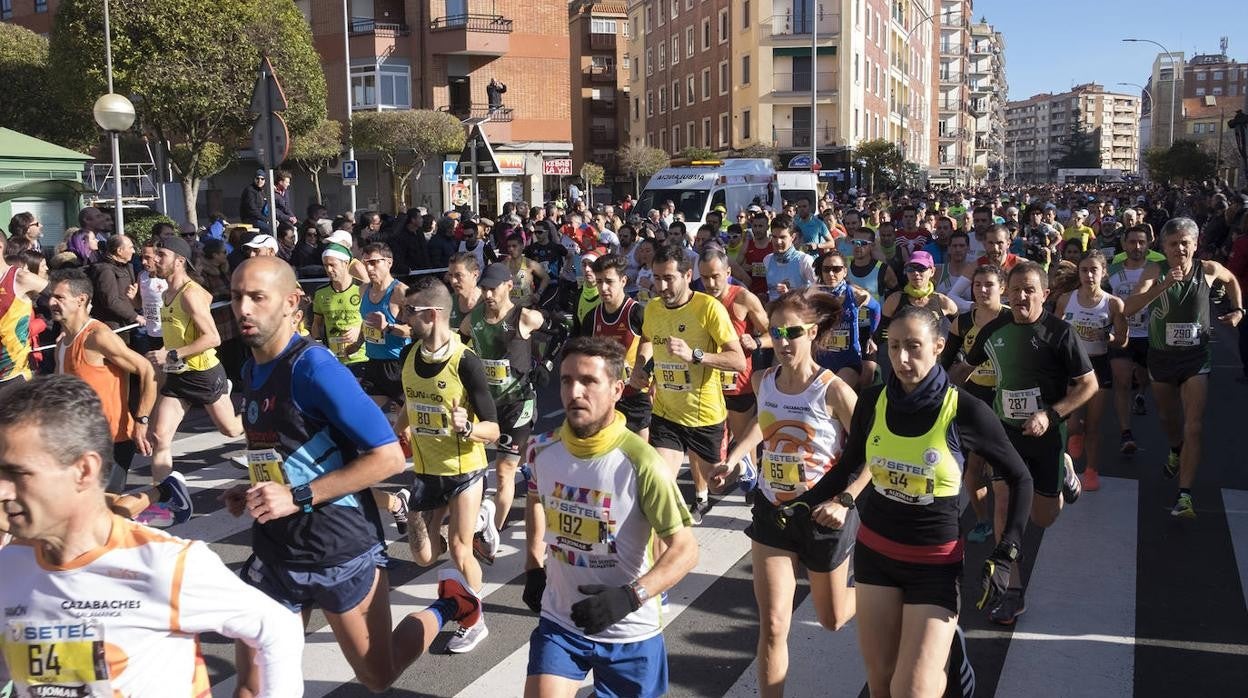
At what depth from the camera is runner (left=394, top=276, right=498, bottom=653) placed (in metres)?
5.63

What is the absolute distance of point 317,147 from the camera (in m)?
35.7

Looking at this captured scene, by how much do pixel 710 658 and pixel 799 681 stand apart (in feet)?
1.50

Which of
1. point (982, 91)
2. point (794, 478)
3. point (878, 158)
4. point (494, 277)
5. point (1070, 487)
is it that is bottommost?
point (1070, 487)

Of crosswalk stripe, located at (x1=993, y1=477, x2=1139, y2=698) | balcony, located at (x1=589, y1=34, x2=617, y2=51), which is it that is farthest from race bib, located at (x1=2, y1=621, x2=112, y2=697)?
balcony, located at (x1=589, y1=34, x2=617, y2=51)

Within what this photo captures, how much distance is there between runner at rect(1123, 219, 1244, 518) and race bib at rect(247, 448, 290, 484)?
242 inches

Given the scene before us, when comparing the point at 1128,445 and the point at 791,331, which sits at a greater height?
the point at 791,331

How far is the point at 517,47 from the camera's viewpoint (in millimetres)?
43094

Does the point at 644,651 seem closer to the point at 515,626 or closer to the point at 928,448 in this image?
the point at 928,448

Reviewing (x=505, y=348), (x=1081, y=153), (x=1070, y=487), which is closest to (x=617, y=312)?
(x=505, y=348)

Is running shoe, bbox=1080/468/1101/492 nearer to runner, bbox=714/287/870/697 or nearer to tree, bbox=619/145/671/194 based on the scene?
runner, bbox=714/287/870/697

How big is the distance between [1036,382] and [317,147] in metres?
32.9

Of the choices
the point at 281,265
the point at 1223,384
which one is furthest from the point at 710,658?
the point at 1223,384

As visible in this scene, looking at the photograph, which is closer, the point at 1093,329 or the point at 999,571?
the point at 999,571

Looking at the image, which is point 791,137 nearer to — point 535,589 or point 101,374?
point 101,374
